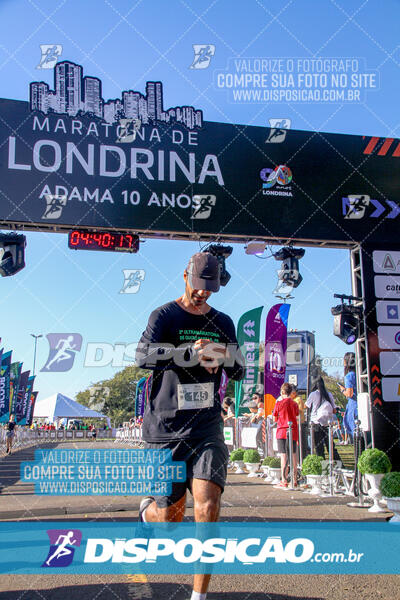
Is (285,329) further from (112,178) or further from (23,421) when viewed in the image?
(23,421)

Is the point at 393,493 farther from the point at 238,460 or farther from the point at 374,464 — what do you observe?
the point at 238,460

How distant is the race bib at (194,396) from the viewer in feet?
11.5

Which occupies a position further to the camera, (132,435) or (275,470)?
(132,435)

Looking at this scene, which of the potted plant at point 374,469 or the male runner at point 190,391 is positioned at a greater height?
the male runner at point 190,391

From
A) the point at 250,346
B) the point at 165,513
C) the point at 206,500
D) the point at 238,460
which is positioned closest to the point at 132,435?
the point at 238,460

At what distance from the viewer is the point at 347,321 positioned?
10.2 m

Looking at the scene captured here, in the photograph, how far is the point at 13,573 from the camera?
4.23m

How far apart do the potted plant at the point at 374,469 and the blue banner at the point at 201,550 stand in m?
1.67

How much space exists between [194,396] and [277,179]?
7609mm

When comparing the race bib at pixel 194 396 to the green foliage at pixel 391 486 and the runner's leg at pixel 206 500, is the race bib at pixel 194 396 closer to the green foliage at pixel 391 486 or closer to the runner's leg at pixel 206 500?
the runner's leg at pixel 206 500

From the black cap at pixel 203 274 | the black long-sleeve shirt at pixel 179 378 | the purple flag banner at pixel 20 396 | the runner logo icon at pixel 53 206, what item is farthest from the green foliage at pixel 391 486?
the purple flag banner at pixel 20 396

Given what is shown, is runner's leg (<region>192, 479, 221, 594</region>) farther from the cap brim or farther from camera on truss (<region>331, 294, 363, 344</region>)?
camera on truss (<region>331, 294, 363, 344</region>)

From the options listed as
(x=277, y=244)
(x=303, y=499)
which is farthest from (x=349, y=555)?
(x=277, y=244)

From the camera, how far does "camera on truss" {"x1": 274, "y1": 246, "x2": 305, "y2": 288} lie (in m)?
10.8
